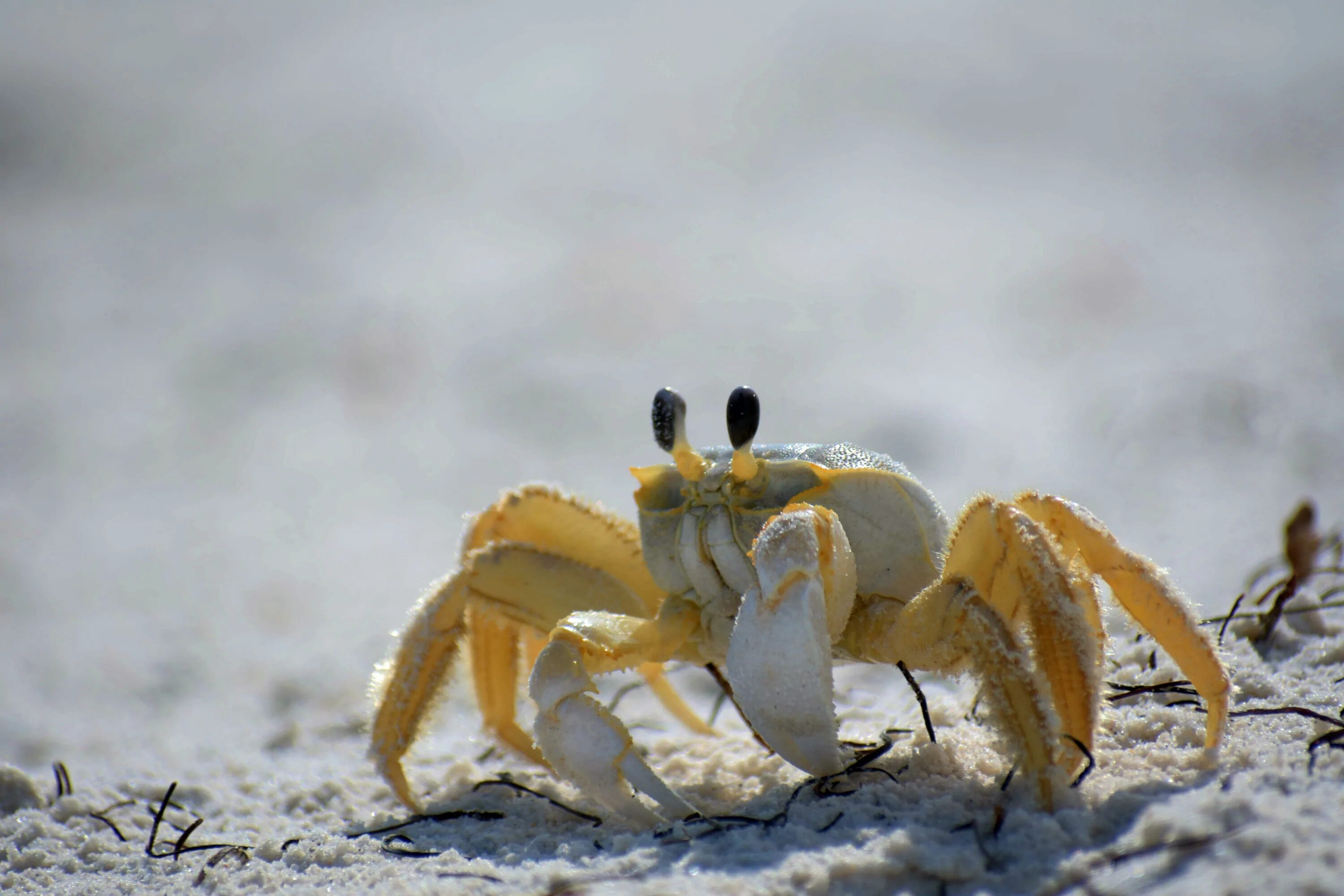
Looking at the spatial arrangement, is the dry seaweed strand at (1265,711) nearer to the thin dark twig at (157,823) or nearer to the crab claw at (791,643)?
the crab claw at (791,643)

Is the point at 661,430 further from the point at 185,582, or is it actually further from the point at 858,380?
the point at 858,380

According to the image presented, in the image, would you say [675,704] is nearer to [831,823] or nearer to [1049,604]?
[831,823]

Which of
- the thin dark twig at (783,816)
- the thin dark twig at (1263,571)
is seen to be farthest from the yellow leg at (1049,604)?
the thin dark twig at (1263,571)

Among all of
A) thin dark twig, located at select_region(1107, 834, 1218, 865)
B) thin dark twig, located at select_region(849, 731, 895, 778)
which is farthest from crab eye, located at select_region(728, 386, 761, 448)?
thin dark twig, located at select_region(1107, 834, 1218, 865)

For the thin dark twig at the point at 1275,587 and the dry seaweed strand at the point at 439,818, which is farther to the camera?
the thin dark twig at the point at 1275,587

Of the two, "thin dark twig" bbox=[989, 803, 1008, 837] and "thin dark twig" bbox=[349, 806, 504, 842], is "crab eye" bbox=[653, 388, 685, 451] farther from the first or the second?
"thin dark twig" bbox=[989, 803, 1008, 837]

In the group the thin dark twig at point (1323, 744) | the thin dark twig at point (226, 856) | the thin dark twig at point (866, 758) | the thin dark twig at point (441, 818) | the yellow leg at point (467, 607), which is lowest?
the thin dark twig at point (1323, 744)

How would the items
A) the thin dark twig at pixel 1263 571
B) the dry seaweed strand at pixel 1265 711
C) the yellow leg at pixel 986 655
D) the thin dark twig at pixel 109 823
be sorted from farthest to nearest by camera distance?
the thin dark twig at pixel 1263 571
the thin dark twig at pixel 109 823
the yellow leg at pixel 986 655
the dry seaweed strand at pixel 1265 711
